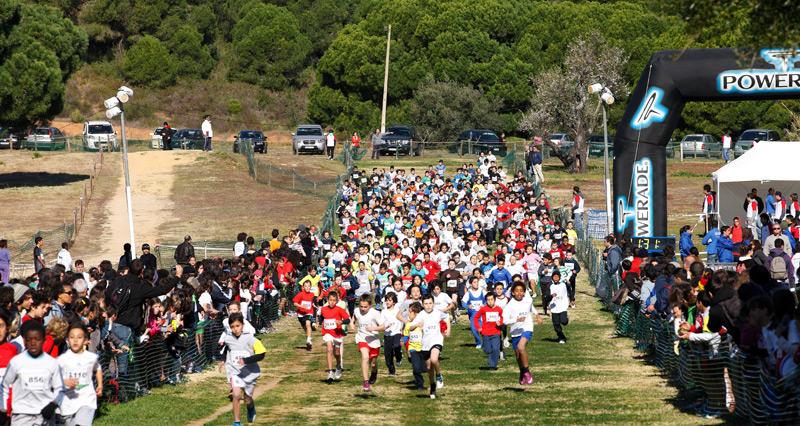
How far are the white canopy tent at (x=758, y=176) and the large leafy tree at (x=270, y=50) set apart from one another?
59215 mm

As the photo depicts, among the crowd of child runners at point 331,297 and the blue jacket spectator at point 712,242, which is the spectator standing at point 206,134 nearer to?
the crowd of child runners at point 331,297

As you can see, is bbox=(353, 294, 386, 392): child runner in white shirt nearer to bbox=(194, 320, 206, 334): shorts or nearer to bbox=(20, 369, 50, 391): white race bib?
bbox=(194, 320, 206, 334): shorts

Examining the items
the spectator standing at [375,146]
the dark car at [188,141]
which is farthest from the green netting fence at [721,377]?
the dark car at [188,141]

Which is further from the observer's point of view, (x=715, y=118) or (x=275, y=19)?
(x=275, y=19)

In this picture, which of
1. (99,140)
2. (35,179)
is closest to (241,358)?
(35,179)

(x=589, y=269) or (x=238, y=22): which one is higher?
(x=238, y=22)

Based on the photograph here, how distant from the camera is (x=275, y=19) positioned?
94375 mm

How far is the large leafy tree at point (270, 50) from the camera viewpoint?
308ft

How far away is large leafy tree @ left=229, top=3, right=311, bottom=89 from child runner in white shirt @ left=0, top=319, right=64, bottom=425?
81.8 metres

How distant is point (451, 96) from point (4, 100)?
94.5 ft

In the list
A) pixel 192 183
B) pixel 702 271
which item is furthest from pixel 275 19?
pixel 702 271

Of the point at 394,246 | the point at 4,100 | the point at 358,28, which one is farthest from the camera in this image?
the point at 358,28

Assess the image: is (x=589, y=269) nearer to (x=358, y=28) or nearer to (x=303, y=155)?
(x=303, y=155)

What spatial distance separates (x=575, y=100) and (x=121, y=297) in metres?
46.7
